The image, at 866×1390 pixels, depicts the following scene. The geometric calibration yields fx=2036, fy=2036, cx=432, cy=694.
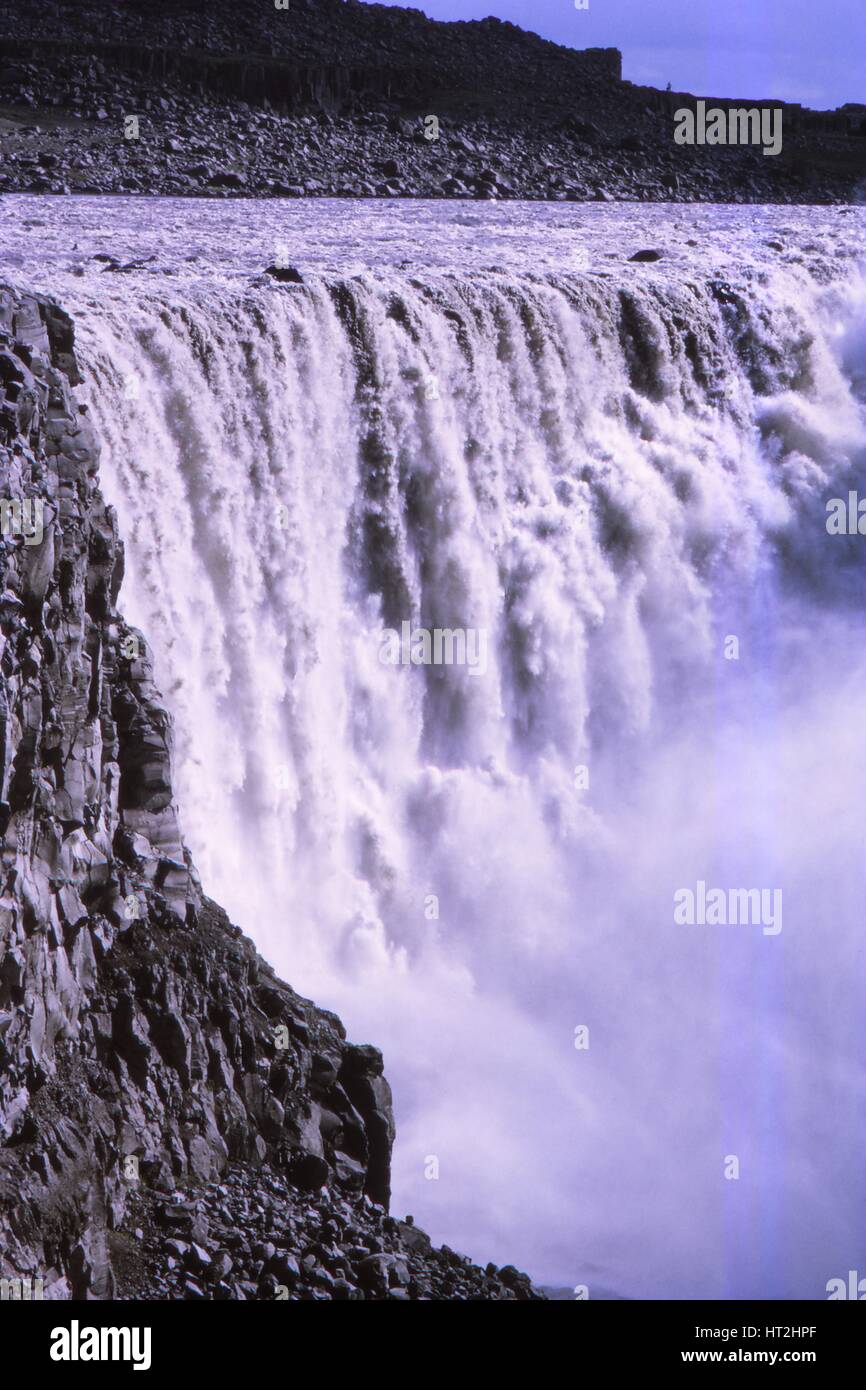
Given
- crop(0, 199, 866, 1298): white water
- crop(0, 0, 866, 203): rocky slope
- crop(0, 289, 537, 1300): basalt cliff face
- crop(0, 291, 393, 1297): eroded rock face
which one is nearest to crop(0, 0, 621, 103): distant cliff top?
crop(0, 0, 866, 203): rocky slope

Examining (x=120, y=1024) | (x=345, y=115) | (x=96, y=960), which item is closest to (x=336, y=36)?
(x=345, y=115)

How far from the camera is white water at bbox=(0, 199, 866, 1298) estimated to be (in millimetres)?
25266

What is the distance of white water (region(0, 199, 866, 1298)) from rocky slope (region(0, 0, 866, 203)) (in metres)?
16.8

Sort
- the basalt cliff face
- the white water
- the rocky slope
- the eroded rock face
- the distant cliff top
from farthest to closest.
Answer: the distant cliff top < the rocky slope < the white water < the basalt cliff face < the eroded rock face

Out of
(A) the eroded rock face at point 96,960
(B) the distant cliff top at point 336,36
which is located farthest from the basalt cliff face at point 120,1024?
(B) the distant cliff top at point 336,36

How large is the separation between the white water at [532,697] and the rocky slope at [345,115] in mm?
16751

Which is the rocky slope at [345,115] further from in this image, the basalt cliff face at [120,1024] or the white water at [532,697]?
the basalt cliff face at [120,1024]

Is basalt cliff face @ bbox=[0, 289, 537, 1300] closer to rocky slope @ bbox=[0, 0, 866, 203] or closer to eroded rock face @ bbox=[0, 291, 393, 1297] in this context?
eroded rock face @ bbox=[0, 291, 393, 1297]

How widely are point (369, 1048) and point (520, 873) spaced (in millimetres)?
6824

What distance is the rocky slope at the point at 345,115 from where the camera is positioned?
54.6 m

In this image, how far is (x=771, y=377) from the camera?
37906mm

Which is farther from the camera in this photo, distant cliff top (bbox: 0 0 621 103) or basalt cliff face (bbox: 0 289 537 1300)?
distant cliff top (bbox: 0 0 621 103)

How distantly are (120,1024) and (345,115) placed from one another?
48274 mm

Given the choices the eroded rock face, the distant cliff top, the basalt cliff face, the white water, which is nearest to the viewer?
the eroded rock face
